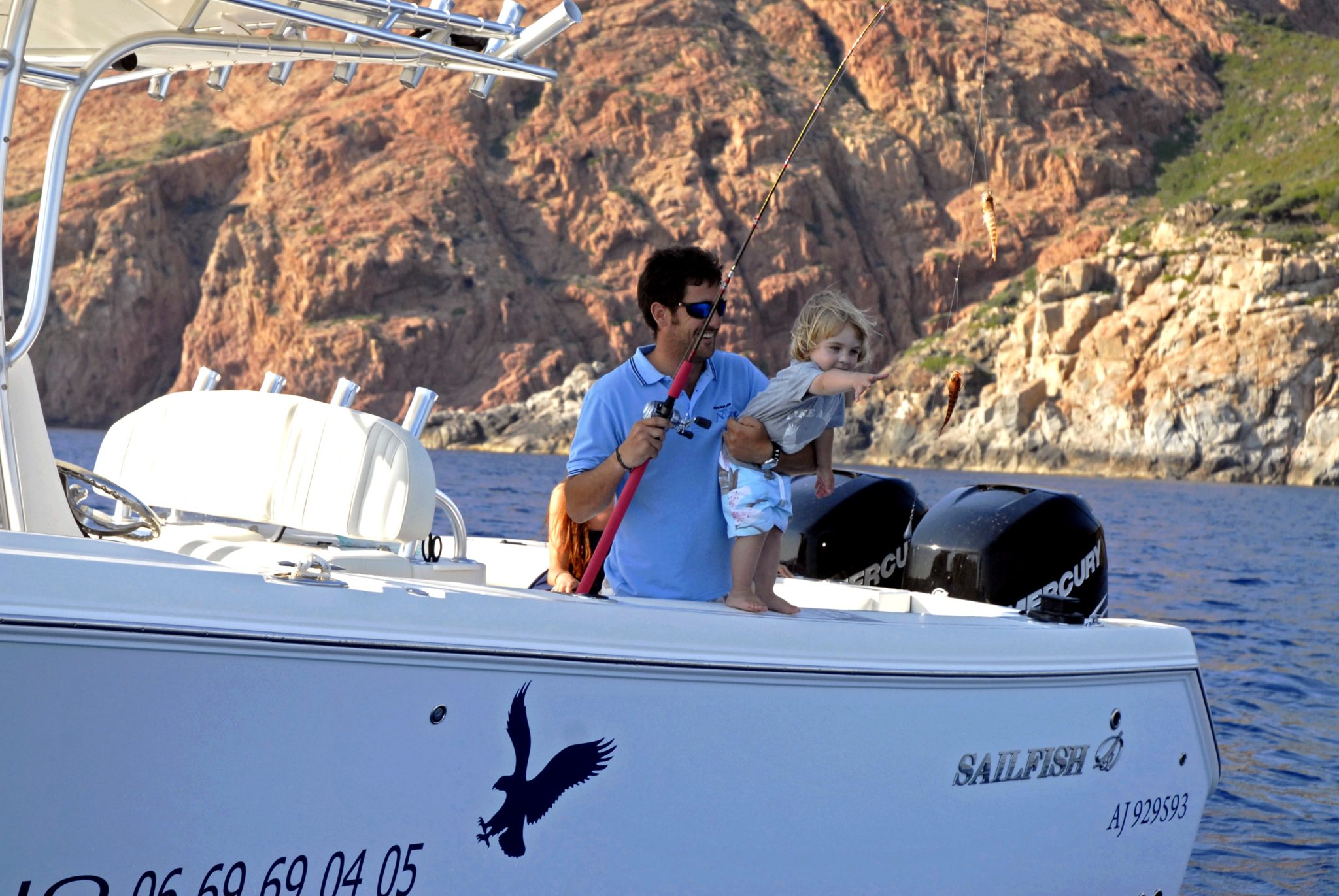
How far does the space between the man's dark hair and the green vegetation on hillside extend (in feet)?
213

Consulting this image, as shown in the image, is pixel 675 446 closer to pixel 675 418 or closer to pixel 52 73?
pixel 675 418

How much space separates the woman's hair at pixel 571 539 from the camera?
3.87m

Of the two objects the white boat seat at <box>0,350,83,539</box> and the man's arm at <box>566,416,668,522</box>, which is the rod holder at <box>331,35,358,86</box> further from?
the man's arm at <box>566,416,668,522</box>

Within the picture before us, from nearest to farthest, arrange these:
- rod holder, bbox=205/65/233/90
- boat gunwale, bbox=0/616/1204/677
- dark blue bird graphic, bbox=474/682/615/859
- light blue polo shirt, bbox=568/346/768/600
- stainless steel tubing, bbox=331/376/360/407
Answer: boat gunwale, bbox=0/616/1204/677 → dark blue bird graphic, bbox=474/682/615/859 → light blue polo shirt, bbox=568/346/768/600 → rod holder, bbox=205/65/233/90 → stainless steel tubing, bbox=331/376/360/407

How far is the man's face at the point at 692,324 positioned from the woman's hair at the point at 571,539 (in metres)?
0.74

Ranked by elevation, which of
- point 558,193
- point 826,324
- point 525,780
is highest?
point 558,193

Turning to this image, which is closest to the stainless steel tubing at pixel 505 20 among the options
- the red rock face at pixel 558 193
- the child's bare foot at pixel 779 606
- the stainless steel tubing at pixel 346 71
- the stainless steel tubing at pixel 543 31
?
the stainless steel tubing at pixel 543 31

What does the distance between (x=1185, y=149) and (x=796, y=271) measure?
27622mm

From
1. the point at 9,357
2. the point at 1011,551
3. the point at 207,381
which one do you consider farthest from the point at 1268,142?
the point at 9,357

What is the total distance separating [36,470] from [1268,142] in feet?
277

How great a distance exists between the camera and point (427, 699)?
8.50 feet

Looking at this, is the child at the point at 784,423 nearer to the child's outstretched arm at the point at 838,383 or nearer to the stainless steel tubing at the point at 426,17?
the child's outstretched arm at the point at 838,383

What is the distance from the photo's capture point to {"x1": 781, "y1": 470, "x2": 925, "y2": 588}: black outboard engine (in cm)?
492

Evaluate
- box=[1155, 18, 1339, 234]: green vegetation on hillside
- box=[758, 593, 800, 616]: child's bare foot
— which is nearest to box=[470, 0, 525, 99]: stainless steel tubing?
box=[758, 593, 800, 616]: child's bare foot
